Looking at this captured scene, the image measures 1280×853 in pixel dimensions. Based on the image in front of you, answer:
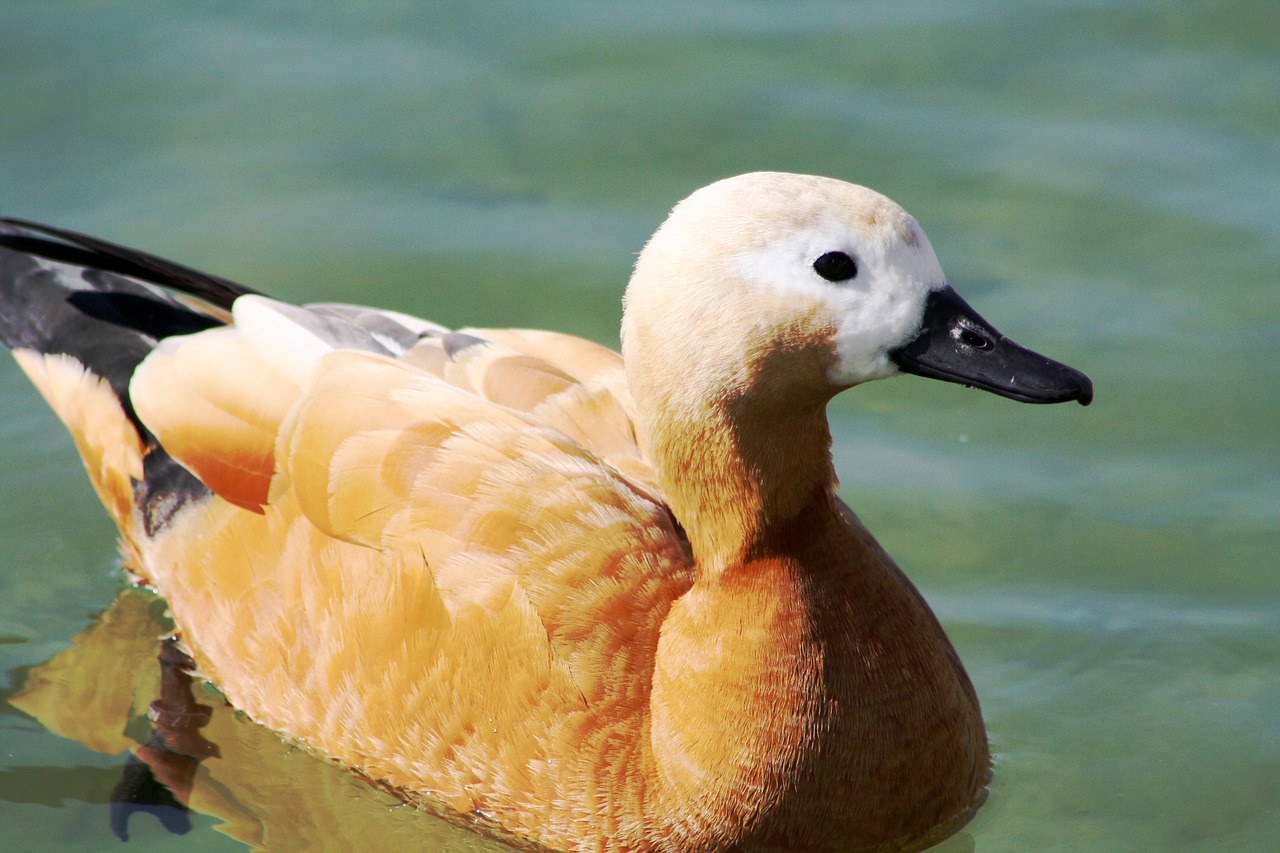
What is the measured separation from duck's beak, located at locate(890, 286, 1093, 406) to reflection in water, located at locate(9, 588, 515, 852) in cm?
166

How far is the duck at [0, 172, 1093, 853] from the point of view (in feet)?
11.4

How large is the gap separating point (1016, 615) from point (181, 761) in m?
2.52

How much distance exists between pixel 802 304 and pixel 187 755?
2.37 metres

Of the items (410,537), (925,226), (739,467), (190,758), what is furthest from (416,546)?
(925,226)

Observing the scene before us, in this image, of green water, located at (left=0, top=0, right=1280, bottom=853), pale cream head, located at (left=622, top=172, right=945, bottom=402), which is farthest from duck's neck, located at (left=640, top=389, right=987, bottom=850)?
green water, located at (left=0, top=0, right=1280, bottom=853)

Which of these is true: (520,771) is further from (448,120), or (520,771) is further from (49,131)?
(49,131)

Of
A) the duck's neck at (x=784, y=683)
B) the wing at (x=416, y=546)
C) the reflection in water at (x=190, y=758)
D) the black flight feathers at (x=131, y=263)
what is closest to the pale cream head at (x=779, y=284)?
the duck's neck at (x=784, y=683)

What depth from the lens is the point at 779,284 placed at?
342 centimetres

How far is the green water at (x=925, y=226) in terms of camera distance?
4.75m

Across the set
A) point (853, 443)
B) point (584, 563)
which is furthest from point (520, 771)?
point (853, 443)

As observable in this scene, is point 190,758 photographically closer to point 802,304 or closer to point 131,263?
point 131,263

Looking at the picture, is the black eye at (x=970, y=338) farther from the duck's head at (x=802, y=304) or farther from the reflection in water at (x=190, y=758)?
the reflection in water at (x=190, y=758)

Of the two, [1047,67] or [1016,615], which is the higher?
[1047,67]

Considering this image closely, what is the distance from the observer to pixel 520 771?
155 inches
